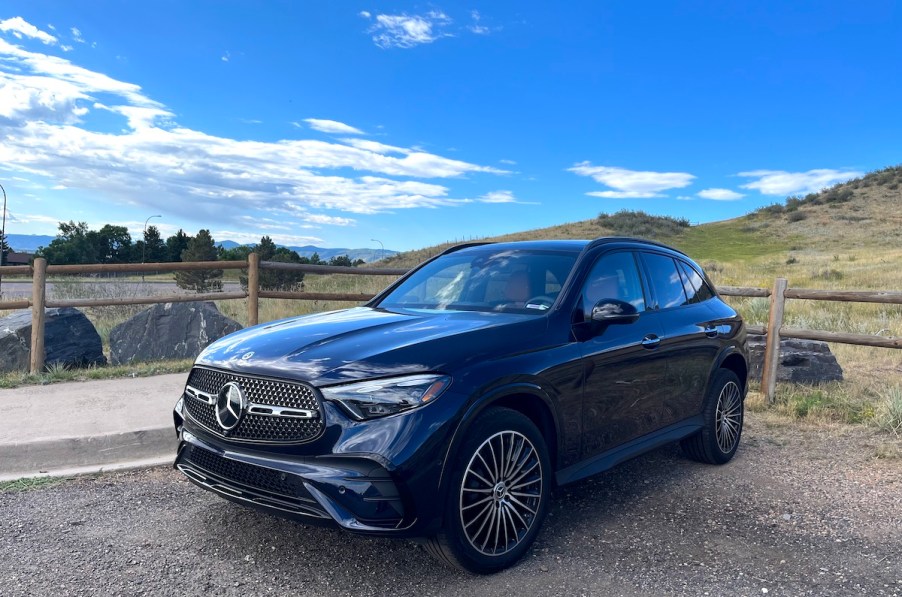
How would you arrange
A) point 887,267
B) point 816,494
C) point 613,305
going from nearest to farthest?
point 613,305, point 816,494, point 887,267

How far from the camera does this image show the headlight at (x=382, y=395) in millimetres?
3174

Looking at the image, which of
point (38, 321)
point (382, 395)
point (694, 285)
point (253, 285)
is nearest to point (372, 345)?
point (382, 395)

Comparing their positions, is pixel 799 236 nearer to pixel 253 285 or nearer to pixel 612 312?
pixel 253 285

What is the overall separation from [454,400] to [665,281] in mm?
2687

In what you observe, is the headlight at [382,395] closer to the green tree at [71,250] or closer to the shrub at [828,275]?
the shrub at [828,275]

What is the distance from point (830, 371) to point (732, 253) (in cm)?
3709

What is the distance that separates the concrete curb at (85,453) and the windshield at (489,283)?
7.77ft

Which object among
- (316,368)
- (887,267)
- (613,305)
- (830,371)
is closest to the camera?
(316,368)

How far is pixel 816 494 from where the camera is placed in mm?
5016

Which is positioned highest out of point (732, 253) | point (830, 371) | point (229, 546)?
point (732, 253)

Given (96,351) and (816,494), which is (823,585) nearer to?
(816,494)

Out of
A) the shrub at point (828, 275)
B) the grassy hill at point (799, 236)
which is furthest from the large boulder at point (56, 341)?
the shrub at point (828, 275)

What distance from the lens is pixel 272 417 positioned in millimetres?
3340

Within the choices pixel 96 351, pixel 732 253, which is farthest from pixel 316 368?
pixel 732 253
